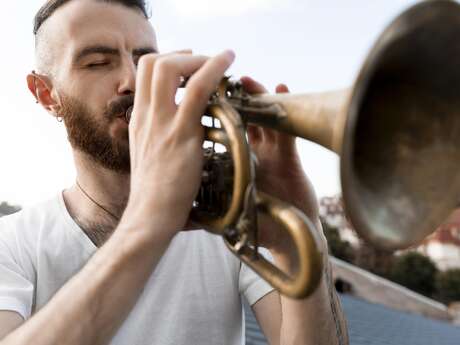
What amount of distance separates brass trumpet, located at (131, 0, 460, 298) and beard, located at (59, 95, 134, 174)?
2.01 ft

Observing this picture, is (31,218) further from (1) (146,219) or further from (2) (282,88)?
(2) (282,88)

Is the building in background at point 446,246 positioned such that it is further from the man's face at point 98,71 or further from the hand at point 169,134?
the hand at point 169,134

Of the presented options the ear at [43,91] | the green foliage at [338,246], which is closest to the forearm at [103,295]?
the ear at [43,91]

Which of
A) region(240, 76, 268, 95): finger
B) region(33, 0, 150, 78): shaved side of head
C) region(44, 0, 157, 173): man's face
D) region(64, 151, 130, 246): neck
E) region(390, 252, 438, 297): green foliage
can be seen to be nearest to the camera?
region(240, 76, 268, 95): finger

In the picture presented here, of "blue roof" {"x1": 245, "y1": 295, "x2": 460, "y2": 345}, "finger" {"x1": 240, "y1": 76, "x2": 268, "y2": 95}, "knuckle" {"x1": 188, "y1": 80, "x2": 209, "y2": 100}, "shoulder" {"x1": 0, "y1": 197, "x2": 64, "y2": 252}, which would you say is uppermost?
"knuckle" {"x1": 188, "y1": 80, "x2": 209, "y2": 100}

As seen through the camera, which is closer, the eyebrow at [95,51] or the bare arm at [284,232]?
the bare arm at [284,232]

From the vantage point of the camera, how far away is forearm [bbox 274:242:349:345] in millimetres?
1686

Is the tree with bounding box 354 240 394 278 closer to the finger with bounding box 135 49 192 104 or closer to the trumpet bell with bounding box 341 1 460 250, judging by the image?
the trumpet bell with bounding box 341 1 460 250

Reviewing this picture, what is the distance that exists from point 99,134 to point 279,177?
68 centimetres

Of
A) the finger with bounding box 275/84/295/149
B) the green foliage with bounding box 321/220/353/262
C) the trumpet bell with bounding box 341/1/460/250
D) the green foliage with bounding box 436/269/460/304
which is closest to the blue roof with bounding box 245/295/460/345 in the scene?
the finger with bounding box 275/84/295/149

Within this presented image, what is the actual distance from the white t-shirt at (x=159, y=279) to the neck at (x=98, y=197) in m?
0.06

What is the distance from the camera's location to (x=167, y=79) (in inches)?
51.7

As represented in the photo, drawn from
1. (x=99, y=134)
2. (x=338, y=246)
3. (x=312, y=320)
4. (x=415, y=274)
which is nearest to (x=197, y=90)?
(x=99, y=134)

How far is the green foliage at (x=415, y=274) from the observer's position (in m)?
35.8
